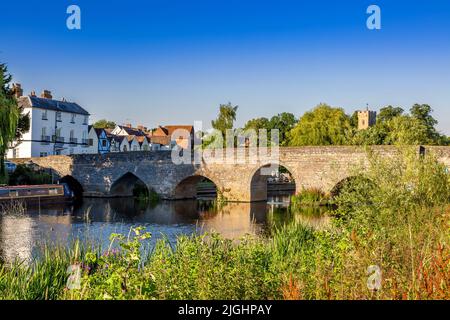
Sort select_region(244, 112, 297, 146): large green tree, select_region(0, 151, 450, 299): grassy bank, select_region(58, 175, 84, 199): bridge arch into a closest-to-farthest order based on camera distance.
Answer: select_region(0, 151, 450, 299): grassy bank
select_region(58, 175, 84, 199): bridge arch
select_region(244, 112, 297, 146): large green tree

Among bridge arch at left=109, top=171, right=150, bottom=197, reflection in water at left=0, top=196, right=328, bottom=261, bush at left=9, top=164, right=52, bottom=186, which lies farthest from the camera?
bridge arch at left=109, top=171, right=150, bottom=197

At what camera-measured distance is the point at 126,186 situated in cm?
4350

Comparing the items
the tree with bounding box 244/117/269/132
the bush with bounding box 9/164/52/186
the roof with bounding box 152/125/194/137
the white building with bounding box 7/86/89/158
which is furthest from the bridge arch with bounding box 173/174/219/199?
the roof with bounding box 152/125/194/137

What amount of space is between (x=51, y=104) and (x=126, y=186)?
15617 millimetres

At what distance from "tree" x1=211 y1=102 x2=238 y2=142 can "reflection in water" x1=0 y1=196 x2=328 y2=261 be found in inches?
862

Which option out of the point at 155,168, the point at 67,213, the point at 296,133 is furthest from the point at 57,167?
the point at 296,133

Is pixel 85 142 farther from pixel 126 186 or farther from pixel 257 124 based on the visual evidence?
pixel 257 124

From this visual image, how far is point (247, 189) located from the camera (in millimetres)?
35938

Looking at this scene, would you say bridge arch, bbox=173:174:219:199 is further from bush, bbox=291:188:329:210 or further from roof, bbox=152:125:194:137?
roof, bbox=152:125:194:137

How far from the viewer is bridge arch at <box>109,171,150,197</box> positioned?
137 feet

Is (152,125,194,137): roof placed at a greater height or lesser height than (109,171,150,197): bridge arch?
greater

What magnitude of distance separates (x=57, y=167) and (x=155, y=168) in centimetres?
933

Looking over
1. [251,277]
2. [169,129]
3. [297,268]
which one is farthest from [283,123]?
[251,277]
